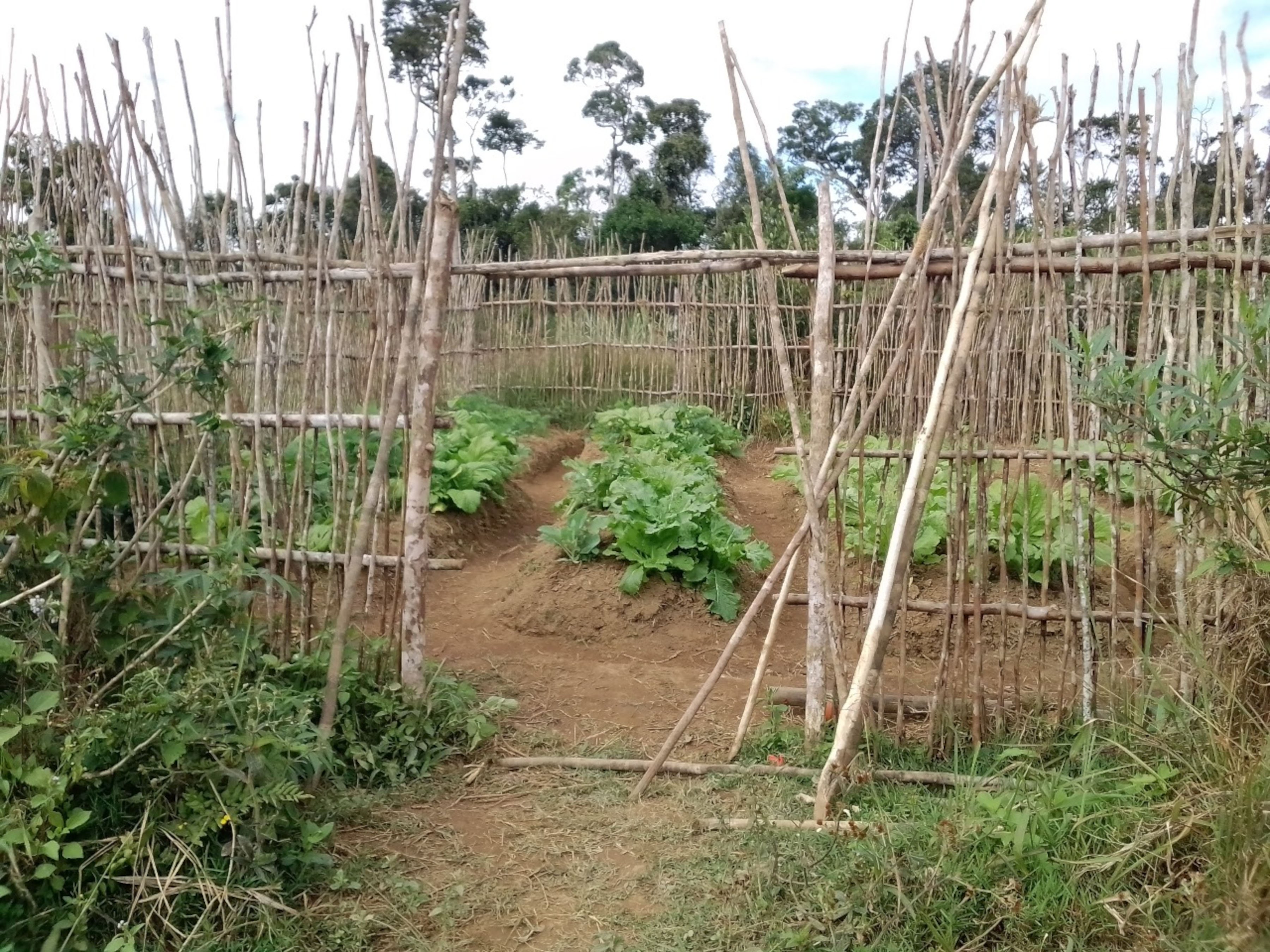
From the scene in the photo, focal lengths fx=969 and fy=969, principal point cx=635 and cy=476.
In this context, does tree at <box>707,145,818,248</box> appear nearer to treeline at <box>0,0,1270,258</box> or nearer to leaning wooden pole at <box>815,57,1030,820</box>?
treeline at <box>0,0,1270,258</box>

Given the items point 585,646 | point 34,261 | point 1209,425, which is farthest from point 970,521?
point 34,261

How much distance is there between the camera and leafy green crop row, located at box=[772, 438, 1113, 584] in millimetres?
3828

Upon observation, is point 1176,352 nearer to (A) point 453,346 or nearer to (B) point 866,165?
(A) point 453,346

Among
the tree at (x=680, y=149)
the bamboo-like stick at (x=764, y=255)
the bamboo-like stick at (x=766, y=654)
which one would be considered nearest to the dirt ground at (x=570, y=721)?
the bamboo-like stick at (x=766, y=654)

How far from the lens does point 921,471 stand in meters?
2.83

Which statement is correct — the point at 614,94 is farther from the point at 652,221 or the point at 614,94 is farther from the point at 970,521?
the point at 970,521

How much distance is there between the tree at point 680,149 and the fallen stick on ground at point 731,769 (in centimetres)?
2057

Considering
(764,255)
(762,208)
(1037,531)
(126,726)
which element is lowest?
(126,726)

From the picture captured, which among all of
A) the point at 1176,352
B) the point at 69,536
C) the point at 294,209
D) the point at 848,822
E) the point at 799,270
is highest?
the point at 294,209

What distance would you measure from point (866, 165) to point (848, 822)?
1920 centimetres

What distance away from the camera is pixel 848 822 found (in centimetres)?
265

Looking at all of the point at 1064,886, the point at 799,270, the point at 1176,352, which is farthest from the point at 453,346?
the point at 1064,886

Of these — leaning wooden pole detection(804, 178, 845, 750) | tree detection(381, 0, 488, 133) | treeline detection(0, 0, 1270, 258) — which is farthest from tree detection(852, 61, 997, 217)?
leaning wooden pole detection(804, 178, 845, 750)

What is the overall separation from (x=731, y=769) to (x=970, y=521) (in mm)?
1314
